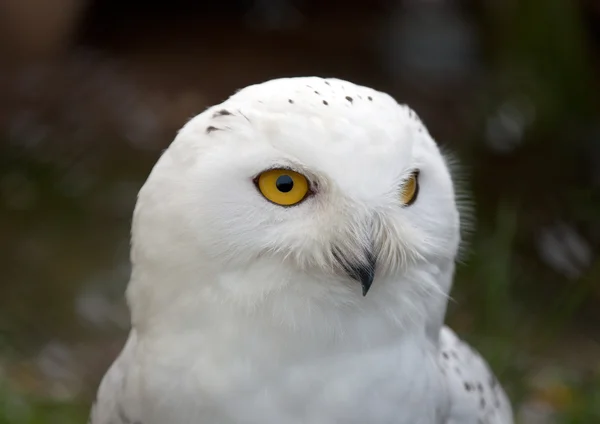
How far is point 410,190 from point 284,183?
215 mm

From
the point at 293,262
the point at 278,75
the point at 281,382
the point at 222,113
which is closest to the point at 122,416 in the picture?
the point at 281,382

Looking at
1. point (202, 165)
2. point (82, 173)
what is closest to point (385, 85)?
point (82, 173)

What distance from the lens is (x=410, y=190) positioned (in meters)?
1.37

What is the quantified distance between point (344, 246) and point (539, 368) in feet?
6.19

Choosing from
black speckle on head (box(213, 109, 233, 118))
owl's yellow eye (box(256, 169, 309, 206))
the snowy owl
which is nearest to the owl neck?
the snowy owl

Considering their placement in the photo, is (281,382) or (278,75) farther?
(278,75)

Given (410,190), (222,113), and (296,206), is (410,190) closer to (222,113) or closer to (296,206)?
(296,206)

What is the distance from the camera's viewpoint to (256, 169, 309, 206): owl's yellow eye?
4.22 feet

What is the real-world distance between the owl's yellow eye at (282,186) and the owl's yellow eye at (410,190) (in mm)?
164

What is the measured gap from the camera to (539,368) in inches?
117

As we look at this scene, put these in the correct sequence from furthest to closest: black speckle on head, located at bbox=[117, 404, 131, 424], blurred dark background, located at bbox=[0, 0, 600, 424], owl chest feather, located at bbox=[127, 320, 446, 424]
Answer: blurred dark background, located at bbox=[0, 0, 600, 424] → black speckle on head, located at bbox=[117, 404, 131, 424] → owl chest feather, located at bbox=[127, 320, 446, 424]

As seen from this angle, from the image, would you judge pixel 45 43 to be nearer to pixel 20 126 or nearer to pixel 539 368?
pixel 20 126

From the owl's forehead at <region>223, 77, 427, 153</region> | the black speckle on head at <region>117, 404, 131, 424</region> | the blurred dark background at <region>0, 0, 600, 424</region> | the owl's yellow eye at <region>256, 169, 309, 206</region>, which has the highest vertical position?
the owl's forehead at <region>223, 77, 427, 153</region>

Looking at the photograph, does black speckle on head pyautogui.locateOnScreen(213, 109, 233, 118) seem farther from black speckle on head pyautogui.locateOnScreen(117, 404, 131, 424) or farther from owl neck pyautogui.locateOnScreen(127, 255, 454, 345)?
black speckle on head pyautogui.locateOnScreen(117, 404, 131, 424)
